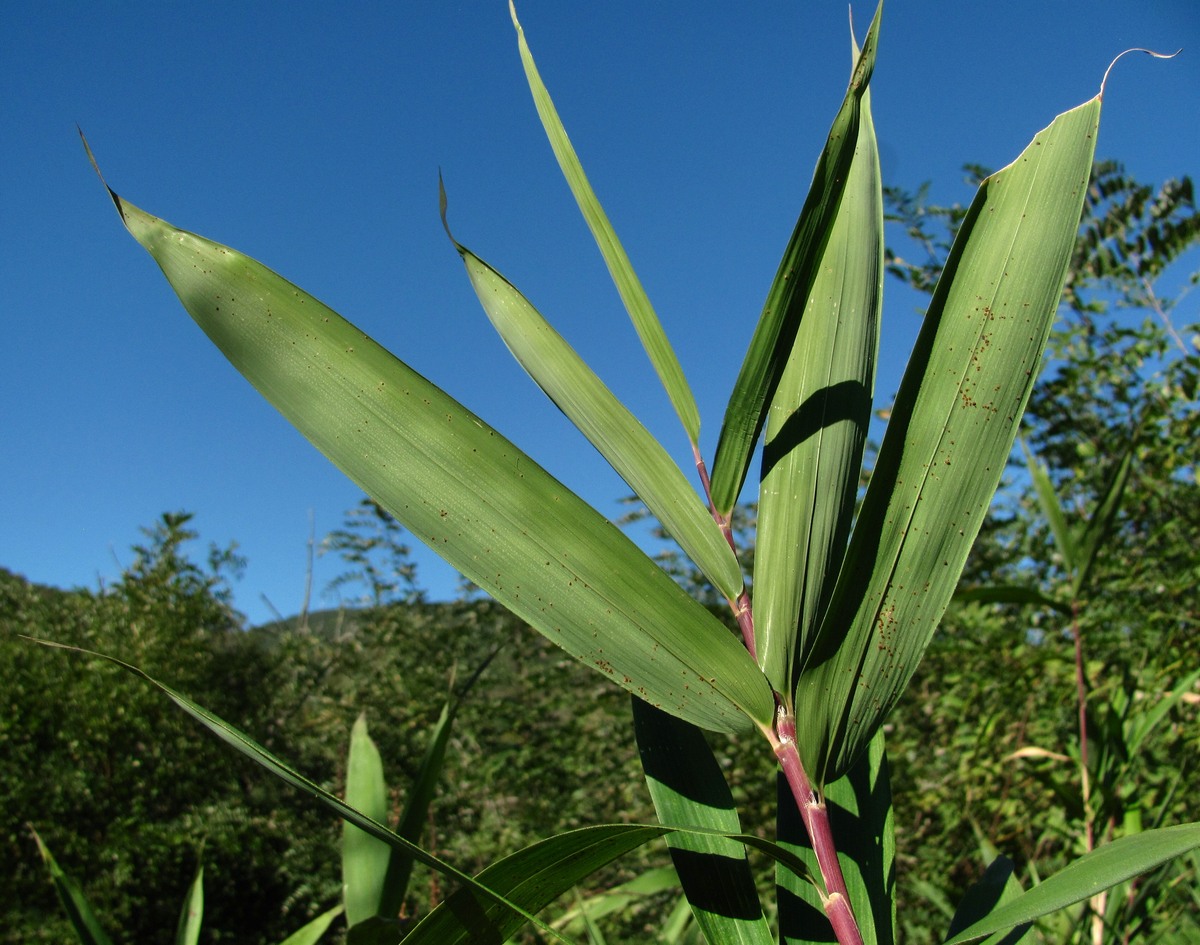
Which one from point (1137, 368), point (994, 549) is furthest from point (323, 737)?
point (1137, 368)

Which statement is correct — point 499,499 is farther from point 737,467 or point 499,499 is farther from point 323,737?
point 323,737

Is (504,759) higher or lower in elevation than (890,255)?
lower

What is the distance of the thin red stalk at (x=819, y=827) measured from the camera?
502 millimetres

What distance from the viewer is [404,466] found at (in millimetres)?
491

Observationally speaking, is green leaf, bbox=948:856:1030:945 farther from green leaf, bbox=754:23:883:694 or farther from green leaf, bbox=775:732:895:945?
green leaf, bbox=754:23:883:694

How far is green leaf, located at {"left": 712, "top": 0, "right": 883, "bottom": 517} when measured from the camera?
0.52 m

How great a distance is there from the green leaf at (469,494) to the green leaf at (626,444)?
0.07m

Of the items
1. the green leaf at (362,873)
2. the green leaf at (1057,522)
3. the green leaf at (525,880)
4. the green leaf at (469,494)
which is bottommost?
the green leaf at (362,873)

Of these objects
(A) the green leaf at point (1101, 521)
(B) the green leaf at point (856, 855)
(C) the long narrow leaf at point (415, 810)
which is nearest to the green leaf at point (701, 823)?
(B) the green leaf at point (856, 855)

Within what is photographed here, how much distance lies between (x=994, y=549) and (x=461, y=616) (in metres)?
3.13

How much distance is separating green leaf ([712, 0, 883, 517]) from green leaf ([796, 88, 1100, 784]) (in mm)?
82

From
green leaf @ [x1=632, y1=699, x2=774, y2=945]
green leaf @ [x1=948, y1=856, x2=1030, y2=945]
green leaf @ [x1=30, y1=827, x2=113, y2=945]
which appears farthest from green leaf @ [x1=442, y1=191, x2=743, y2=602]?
green leaf @ [x1=30, y1=827, x2=113, y2=945]

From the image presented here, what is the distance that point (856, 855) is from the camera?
2.13ft

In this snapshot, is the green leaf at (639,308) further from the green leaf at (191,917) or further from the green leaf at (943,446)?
the green leaf at (191,917)
